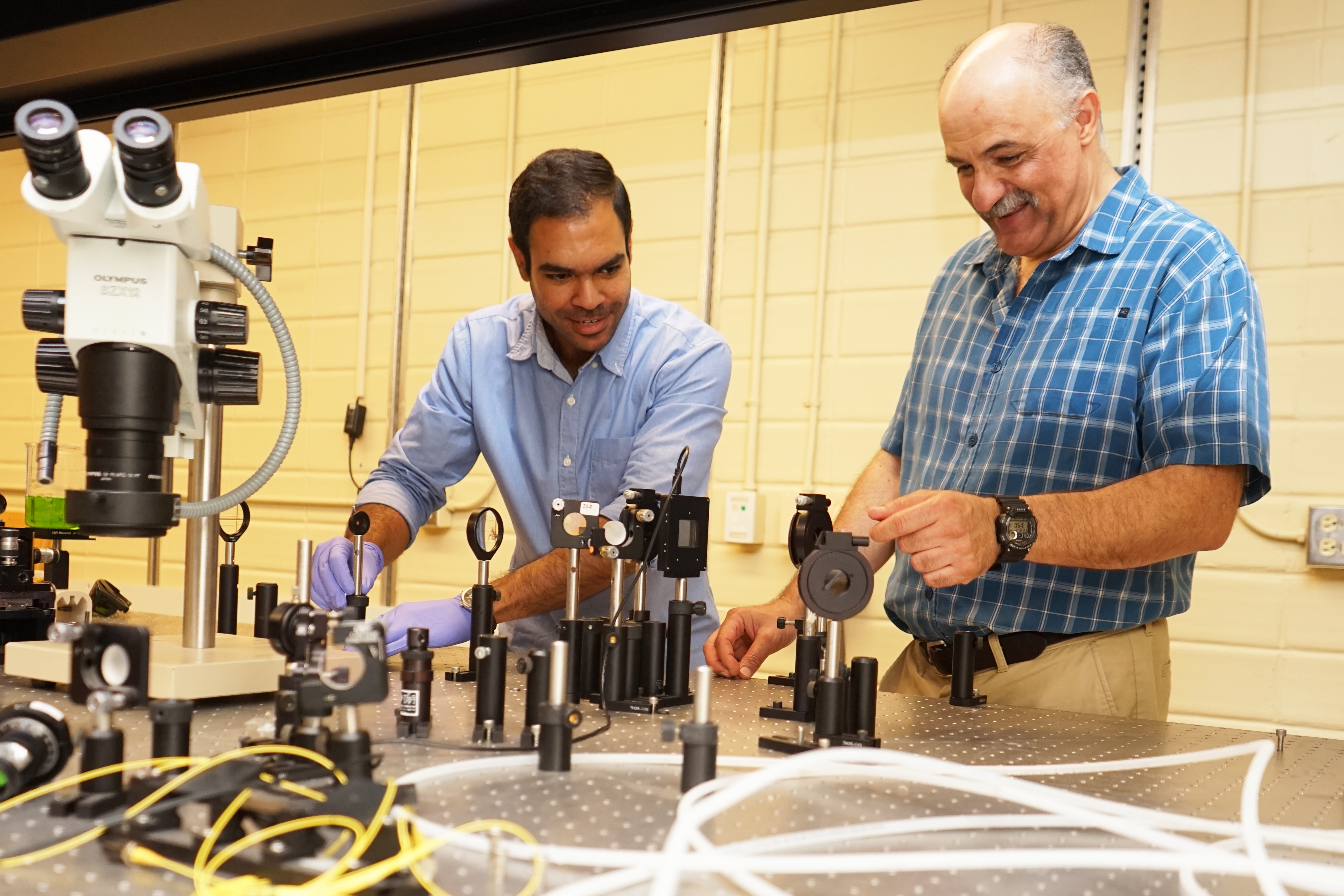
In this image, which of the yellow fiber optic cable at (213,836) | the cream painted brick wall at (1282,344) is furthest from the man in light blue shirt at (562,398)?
the cream painted brick wall at (1282,344)

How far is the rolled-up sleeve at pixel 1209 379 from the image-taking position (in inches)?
55.9

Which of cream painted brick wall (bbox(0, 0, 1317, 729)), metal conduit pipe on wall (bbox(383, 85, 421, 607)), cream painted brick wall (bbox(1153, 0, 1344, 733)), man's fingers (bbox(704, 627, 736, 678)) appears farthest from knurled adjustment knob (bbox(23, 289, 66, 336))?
metal conduit pipe on wall (bbox(383, 85, 421, 607))

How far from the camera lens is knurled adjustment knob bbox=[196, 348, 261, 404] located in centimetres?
103

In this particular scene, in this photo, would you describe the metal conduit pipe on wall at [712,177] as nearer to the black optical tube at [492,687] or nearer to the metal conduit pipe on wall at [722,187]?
the metal conduit pipe on wall at [722,187]

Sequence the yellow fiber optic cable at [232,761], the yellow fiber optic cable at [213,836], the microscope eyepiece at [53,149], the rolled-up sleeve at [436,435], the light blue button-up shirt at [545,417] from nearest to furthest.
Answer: the yellow fiber optic cable at [213,836] < the yellow fiber optic cable at [232,761] < the microscope eyepiece at [53,149] < the light blue button-up shirt at [545,417] < the rolled-up sleeve at [436,435]

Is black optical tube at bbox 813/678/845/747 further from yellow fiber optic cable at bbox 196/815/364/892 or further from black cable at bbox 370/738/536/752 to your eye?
yellow fiber optic cable at bbox 196/815/364/892

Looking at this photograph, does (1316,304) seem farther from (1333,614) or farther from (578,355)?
(578,355)

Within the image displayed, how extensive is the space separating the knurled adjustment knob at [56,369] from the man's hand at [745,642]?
0.93 meters

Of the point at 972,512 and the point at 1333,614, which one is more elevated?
the point at 972,512

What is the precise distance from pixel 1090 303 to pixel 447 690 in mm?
1085

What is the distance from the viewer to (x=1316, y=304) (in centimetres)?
252

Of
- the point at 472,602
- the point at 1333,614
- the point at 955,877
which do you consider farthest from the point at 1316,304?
the point at 955,877

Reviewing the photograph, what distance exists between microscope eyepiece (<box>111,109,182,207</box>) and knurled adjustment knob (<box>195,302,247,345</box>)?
10 centimetres

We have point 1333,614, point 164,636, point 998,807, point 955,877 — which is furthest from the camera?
point 1333,614
